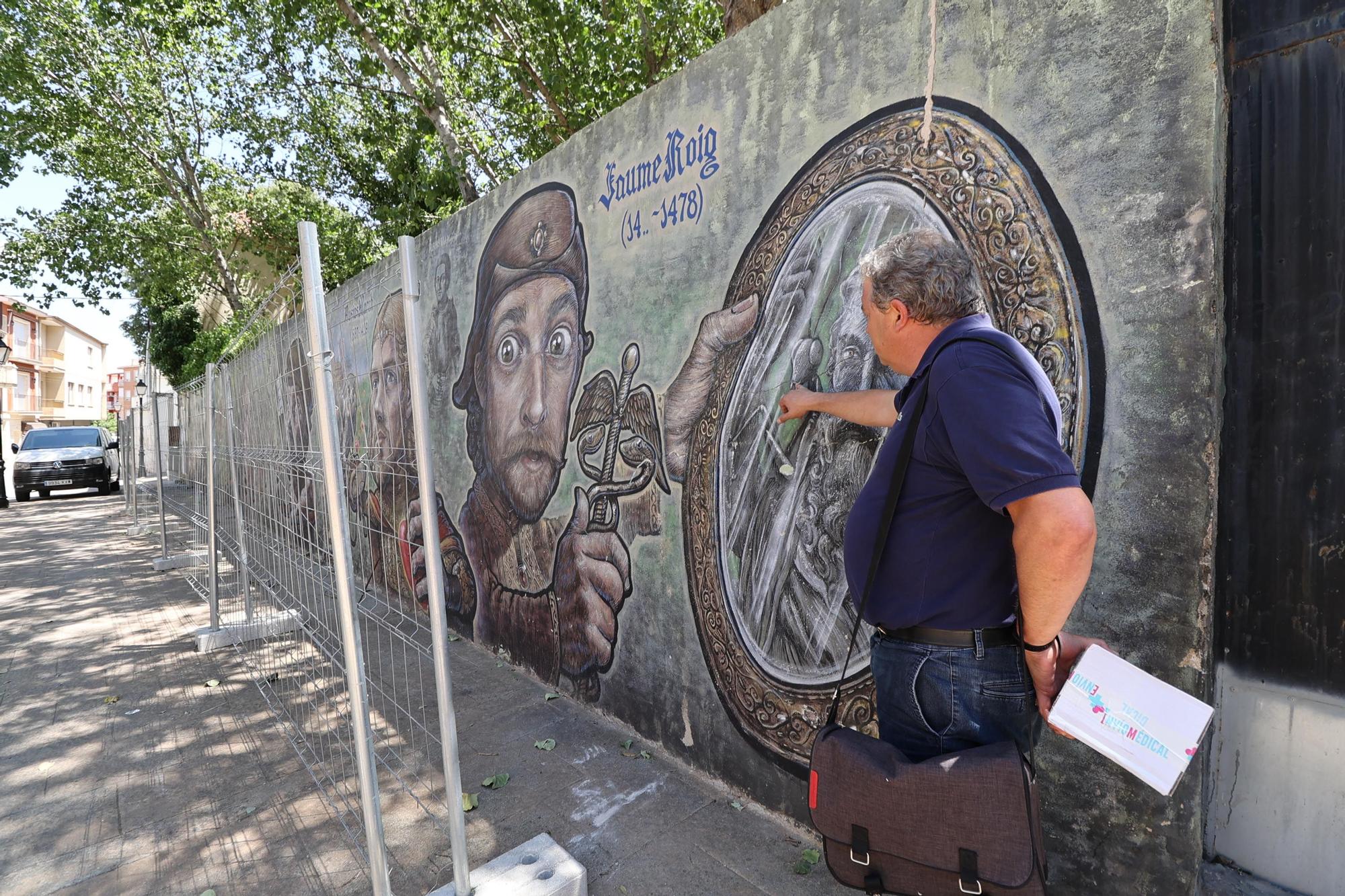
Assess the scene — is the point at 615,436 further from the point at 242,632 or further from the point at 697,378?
the point at 242,632

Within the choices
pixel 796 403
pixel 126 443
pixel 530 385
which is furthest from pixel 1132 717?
pixel 126 443

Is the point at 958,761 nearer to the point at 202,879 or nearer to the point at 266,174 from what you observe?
the point at 202,879

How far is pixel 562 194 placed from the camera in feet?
13.1

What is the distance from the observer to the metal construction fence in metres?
2.12

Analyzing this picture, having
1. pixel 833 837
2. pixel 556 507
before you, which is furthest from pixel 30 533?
pixel 833 837

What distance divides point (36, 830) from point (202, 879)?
94 centimetres

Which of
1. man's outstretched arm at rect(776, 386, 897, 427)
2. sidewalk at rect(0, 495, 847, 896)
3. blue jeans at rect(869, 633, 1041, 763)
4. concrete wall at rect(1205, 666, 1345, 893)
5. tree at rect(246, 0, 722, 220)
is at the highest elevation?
tree at rect(246, 0, 722, 220)

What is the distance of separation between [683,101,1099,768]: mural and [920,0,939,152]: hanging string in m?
0.03

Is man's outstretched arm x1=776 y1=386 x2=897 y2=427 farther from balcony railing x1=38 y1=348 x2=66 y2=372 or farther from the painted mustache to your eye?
balcony railing x1=38 y1=348 x2=66 y2=372

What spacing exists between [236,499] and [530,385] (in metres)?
2.29

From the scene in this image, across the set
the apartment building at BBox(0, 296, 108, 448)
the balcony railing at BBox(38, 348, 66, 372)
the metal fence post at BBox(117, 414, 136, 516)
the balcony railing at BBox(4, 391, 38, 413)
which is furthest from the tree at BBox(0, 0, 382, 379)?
the balcony railing at BBox(38, 348, 66, 372)

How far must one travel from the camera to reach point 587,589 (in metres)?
3.75

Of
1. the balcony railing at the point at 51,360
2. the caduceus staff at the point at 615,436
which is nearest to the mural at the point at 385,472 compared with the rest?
the caduceus staff at the point at 615,436

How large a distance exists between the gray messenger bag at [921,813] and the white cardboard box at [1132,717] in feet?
0.47
